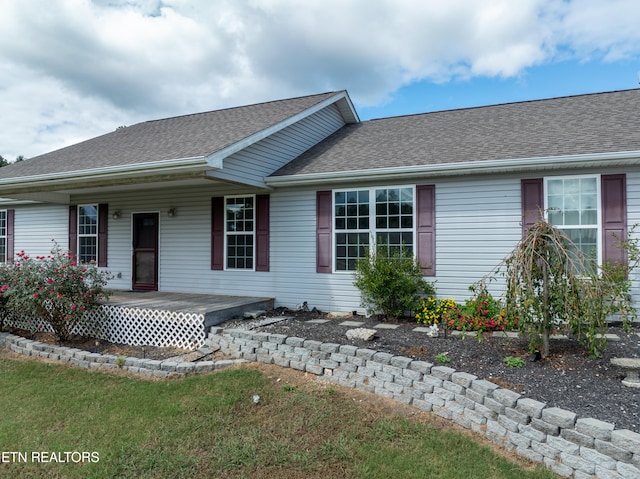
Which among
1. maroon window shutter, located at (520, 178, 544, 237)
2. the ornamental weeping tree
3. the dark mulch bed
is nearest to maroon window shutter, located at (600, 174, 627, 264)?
maroon window shutter, located at (520, 178, 544, 237)

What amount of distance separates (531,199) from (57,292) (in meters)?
7.66

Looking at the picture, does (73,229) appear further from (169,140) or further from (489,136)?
(489,136)

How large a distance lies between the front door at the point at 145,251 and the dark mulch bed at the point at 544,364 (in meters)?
4.37

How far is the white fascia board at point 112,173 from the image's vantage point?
6489 mm

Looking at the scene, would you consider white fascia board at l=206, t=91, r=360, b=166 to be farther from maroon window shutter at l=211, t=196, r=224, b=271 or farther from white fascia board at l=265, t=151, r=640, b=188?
maroon window shutter at l=211, t=196, r=224, b=271

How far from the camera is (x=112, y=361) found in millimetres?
5703

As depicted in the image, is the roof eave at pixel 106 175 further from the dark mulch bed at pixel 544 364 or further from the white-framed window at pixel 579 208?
the white-framed window at pixel 579 208

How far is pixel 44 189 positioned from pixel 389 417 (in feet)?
28.0

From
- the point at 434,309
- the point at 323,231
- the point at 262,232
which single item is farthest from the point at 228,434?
the point at 262,232

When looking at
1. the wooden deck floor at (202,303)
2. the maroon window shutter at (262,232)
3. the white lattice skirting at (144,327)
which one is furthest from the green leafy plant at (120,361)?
the maroon window shutter at (262,232)

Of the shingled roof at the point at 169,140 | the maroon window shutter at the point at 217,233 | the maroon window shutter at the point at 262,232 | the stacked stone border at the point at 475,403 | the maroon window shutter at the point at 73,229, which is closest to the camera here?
the stacked stone border at the point at 475,403

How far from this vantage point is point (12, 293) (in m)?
6.62

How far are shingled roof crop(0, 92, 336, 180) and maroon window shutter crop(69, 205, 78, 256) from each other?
4.59 feet

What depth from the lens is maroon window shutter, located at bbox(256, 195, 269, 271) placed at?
8.30m
